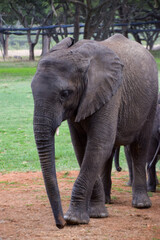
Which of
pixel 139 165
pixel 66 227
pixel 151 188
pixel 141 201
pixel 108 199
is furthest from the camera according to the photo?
pixel 151 188

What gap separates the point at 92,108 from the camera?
4586 millimetres

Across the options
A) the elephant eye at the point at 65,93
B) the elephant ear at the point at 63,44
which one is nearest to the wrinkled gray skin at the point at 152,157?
the elephant ear at the point at 63,44

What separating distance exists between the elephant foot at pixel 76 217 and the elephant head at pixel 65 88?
0.55 meters

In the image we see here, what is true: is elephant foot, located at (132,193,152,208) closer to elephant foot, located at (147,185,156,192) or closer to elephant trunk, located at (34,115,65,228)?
elephant foot, located at (147,185,156,192)

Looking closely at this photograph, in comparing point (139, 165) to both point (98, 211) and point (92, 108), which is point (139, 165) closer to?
point (98, 211)

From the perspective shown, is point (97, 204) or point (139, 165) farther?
point (139, 165)

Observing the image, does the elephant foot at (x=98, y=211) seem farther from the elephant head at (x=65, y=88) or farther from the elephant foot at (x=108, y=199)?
the elephant head at (x=65, y=88)

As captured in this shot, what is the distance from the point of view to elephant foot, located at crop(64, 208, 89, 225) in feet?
15.2

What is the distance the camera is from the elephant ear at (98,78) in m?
4.54

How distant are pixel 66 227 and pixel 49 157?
2.69 feet

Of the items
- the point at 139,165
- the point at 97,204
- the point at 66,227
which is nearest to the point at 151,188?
the point at 139,165

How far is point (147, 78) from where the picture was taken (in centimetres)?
575

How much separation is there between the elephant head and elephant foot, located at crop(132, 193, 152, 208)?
60.4 inches

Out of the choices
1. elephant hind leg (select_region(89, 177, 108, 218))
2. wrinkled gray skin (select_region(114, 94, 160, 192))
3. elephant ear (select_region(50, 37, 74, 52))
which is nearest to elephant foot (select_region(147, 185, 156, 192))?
wrinkled gray skin (select_region(114, 94, 160, 192))
